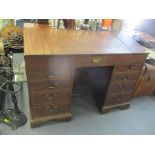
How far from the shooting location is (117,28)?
1859 mm

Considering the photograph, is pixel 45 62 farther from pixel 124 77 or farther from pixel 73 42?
pixel 124 77

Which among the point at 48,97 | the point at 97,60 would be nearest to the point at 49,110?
the point at 48,97

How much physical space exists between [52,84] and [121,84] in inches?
27.3

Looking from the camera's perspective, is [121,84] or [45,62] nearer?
[45,62]

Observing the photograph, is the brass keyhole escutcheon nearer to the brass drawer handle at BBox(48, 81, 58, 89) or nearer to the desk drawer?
the desk drawer

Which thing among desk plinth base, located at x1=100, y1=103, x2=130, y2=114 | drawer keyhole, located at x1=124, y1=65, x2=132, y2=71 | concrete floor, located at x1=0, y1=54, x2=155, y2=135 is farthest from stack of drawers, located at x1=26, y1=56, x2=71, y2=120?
drawer keyhole, located at x1=124, y1=65, x2=132, y2=71

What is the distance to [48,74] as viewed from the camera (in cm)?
133

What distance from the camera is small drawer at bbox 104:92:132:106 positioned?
174 cm

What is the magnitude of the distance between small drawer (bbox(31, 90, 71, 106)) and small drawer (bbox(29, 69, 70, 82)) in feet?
0.47

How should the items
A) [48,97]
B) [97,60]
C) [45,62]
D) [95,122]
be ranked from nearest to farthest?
[45,62]
[97,60]
[48,97]
[95,122]

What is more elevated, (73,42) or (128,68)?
(73,42)
